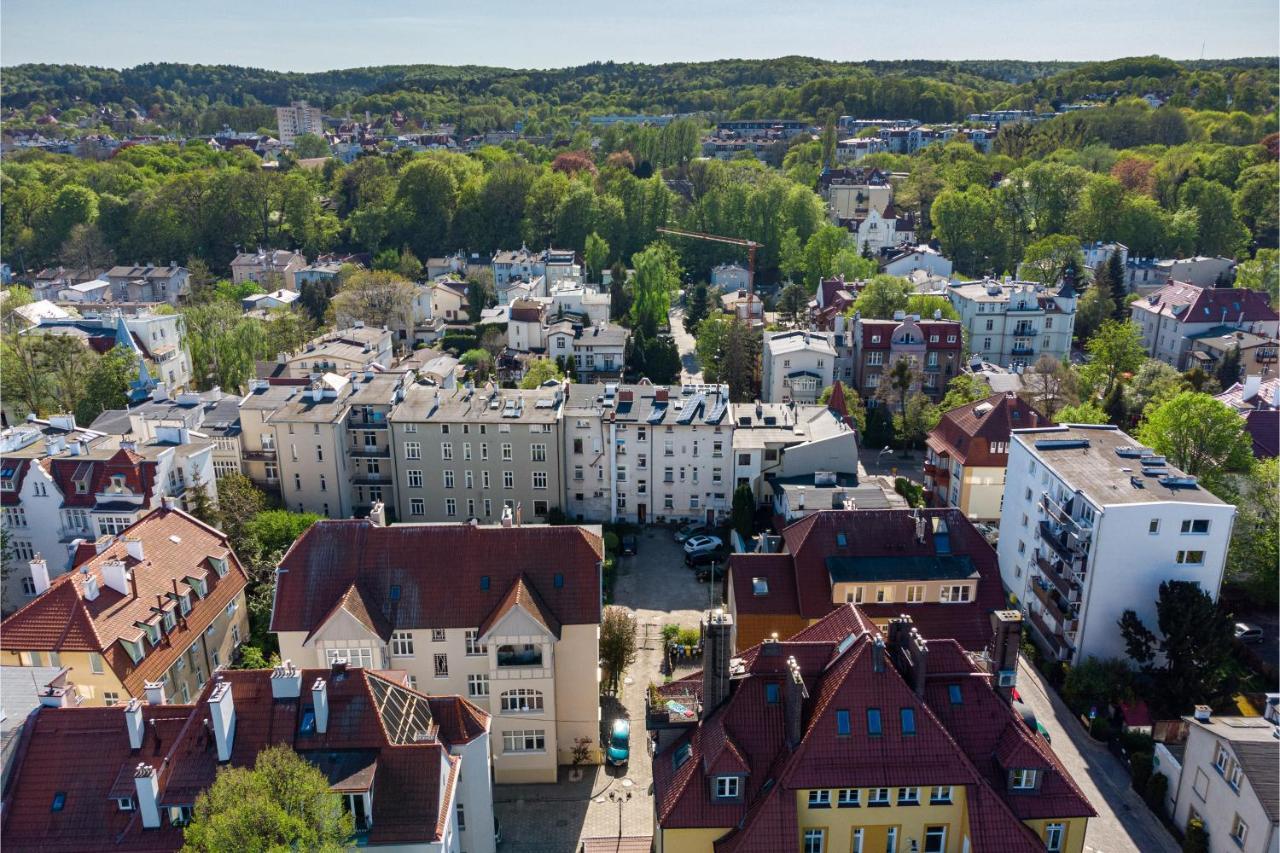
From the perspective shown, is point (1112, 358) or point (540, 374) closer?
point (1112, 358)

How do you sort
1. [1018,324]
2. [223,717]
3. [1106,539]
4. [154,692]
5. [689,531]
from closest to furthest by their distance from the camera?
[223,717], [154,692], [1106,539], [689,531], [1018,324]

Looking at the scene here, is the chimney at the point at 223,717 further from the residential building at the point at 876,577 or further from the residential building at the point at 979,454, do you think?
the residential building at the point at 979,454

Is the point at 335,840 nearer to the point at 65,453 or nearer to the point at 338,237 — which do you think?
the point at 65,453

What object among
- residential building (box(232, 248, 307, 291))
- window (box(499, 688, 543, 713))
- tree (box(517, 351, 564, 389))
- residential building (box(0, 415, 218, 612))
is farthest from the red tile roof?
residential building (box(232, 248, 307, 291))

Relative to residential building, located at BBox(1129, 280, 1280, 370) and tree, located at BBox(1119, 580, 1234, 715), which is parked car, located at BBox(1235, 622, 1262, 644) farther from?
residential building, located at BBox(1129, 280, 1280, 370)

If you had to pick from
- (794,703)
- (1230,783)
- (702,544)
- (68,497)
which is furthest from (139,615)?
(1230,783)

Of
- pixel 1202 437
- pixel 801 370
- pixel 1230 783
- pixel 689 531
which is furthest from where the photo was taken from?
pixel 801 370

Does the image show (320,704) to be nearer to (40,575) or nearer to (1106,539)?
(40,575)
